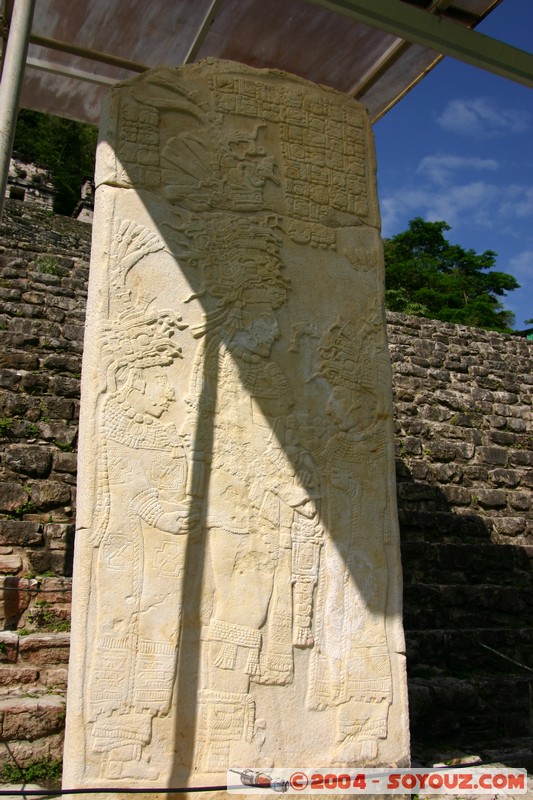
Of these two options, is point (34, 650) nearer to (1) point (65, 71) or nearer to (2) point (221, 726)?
(2) point (221, 726)

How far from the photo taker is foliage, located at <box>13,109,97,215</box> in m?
21.8

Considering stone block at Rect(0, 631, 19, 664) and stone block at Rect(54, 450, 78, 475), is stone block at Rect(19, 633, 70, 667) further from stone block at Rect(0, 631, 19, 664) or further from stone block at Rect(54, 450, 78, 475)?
stone block at Rect(54, 450, 78, 475)

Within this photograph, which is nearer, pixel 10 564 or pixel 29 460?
pixel 10 564

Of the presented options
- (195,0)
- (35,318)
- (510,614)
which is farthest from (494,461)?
(195,0)

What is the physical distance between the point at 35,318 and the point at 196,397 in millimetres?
3659

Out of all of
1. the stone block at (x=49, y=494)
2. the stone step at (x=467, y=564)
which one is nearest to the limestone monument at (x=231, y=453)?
the stone block at (x=49, y=494)

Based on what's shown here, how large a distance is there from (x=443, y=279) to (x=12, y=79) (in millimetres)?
22603

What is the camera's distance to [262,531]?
10.9 feet

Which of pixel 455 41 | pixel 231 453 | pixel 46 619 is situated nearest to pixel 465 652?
pixel 231 453

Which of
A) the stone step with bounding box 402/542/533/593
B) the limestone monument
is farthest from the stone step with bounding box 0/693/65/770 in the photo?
the stone step with bounding box 402/542/533/593

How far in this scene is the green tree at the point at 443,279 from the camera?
23406 millimetres

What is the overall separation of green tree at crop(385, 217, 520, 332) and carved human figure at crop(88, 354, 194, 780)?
19.1 m

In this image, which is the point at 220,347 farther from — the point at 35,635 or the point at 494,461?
the point at 494,461

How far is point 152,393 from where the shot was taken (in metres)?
3.29
